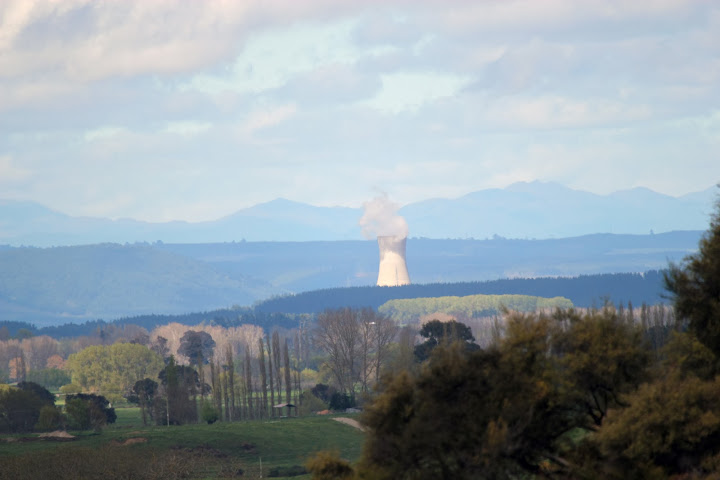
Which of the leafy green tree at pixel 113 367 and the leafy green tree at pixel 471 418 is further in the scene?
the leafy green tree at pixel 113 367

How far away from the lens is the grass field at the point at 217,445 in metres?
64.5

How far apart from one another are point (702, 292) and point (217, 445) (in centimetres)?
4748

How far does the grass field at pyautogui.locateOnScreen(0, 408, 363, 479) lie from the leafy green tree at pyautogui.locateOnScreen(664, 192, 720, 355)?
3267 centimetres

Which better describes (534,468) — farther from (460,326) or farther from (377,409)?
(460,326)

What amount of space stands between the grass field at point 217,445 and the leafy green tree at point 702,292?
32669mm

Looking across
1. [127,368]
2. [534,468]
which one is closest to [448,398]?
[534,468]

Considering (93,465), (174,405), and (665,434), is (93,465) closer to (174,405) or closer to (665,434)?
(174,405)

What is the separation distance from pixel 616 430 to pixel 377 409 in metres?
6.35

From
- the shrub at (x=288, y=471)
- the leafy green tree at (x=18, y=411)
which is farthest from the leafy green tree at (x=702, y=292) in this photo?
the leafy green tree at (x=18, y=411)

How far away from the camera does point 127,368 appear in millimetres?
129125

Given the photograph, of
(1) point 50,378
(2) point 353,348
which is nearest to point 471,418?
(2) point 353,348

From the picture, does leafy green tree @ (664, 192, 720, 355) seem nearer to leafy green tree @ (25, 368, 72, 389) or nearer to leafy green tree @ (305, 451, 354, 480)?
leafy green tree @ (305, 451, 354, 480)

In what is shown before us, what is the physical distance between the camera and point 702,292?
31.6 metres

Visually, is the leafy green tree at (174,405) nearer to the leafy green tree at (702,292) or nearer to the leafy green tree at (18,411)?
the leafy green tree at (18,411)
